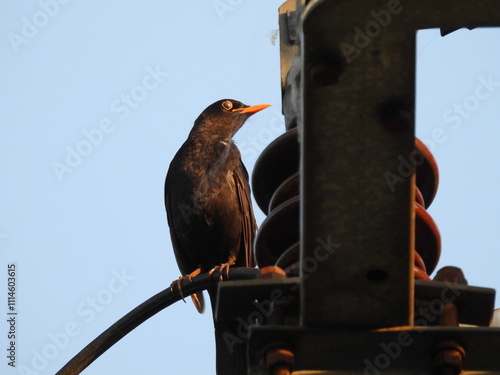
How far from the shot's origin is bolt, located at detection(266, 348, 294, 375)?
1.71m

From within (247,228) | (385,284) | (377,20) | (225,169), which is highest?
(225,169)

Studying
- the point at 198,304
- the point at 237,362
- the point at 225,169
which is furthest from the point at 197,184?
the point at 237,362

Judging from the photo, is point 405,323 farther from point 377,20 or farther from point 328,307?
point 377,20

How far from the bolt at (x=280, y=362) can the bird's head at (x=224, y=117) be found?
19.5 feet

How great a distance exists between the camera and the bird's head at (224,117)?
789cm

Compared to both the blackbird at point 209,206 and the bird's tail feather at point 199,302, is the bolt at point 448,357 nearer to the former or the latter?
the bird's tail feather at point 199,302

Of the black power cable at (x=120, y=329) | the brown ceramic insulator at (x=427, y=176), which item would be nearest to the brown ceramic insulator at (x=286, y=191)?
the brown ceramic insulator at (x=427, y=176)

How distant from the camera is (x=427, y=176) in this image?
2273 mm

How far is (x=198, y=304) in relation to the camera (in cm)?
650

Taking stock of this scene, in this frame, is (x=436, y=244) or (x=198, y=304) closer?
(x=436, y=244)

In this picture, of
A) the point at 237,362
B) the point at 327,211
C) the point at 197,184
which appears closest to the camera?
the point at 327,211

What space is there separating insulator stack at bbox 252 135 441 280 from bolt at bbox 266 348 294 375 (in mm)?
365

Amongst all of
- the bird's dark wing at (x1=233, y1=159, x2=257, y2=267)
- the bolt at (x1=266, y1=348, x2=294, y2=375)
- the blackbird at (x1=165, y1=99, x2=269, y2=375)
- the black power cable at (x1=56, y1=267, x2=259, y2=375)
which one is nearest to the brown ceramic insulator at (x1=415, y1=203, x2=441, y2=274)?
the bolt at (x1=266, y1=348, x2=294, y2=375)

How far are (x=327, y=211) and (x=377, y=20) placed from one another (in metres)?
0.36
